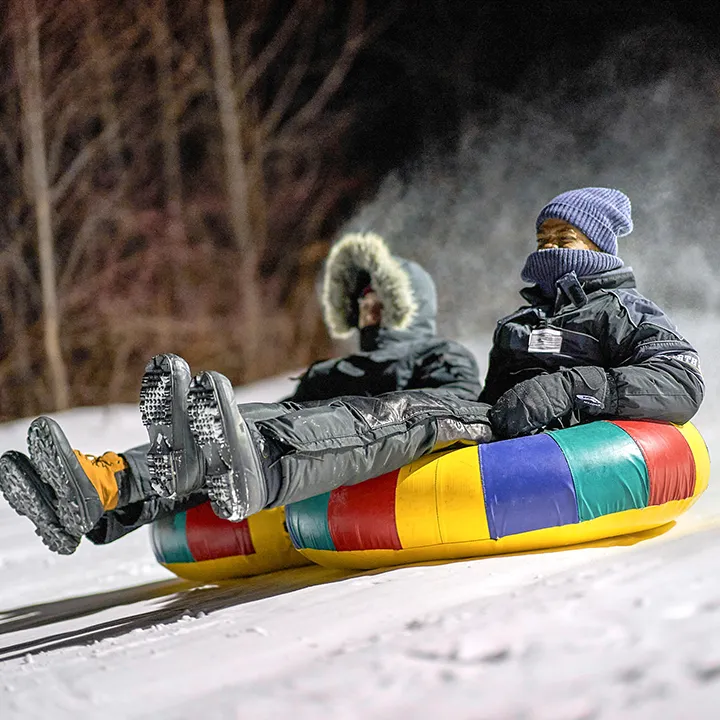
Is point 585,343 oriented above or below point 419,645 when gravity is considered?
above

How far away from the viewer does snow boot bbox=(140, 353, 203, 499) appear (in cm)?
151

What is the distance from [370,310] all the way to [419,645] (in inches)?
64.9

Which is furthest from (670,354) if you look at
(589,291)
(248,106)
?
(248,106)

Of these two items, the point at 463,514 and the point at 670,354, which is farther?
the point at 670,354

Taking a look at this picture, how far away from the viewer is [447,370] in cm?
241

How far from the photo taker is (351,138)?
616cm

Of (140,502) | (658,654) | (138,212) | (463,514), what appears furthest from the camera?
(138,212)

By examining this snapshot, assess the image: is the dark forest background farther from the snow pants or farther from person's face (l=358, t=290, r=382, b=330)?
the snow pants

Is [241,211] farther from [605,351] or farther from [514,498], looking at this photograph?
[514,498]

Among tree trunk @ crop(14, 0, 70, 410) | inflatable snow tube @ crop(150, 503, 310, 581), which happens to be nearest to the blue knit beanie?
inflatable snow tube @ crop(150, 503, 310, 581)

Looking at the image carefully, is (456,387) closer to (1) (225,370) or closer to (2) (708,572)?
(2) (708,572)

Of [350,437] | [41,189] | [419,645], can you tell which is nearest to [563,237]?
[350,437]

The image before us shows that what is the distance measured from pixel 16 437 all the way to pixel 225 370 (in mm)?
2198

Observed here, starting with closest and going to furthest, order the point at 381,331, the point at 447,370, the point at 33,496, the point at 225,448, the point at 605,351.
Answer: the point at 225,448, the point at 33,496, the point at 605,351, the point at 447,370, the point at 381,331
